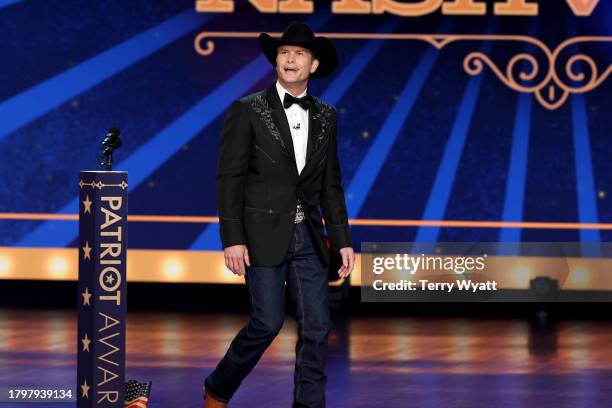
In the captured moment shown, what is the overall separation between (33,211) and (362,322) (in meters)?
2.47

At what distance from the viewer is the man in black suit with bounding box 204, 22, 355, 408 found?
426 centimetres

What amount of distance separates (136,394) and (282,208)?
1.04 m

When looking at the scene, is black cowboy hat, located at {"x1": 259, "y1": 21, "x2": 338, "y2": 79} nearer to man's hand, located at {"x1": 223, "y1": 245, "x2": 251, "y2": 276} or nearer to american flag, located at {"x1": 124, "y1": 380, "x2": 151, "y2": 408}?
man's hand, located at {"x1": 223, "y1": 245, "x2": 251, "y2": 276}

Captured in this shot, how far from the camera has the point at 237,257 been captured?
4254mm

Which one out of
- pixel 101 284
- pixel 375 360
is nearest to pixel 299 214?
pixel 101 284

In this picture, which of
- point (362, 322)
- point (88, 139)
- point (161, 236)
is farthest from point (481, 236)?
point (88, 139)

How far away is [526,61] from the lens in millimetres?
8414

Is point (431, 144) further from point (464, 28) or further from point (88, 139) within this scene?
point (88, 139)

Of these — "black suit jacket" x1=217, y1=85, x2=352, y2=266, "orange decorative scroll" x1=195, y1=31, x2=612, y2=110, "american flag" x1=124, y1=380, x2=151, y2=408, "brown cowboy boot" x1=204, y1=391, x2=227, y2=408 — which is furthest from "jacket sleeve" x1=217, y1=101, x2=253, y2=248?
"orange decorative scroll" x1=195, y1=31, x2=612, y2=110

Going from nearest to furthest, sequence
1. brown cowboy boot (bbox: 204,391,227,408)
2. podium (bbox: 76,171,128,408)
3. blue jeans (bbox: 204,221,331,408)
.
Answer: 1. podium (bbox: 76,171,128,408)
2. blue jeans (bbox: 204,221,331,408)
3. brown cowboy boot (bbox: 204,391,227,408)

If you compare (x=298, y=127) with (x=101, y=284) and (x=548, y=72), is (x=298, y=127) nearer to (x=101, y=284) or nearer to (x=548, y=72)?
(x=101, y=284)

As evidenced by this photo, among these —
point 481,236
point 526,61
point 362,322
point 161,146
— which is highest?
point 526,61

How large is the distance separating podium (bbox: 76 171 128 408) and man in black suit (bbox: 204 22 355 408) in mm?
371

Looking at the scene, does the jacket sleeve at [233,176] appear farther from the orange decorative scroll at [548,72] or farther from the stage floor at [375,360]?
the orange decorative scroll at [548,72]
